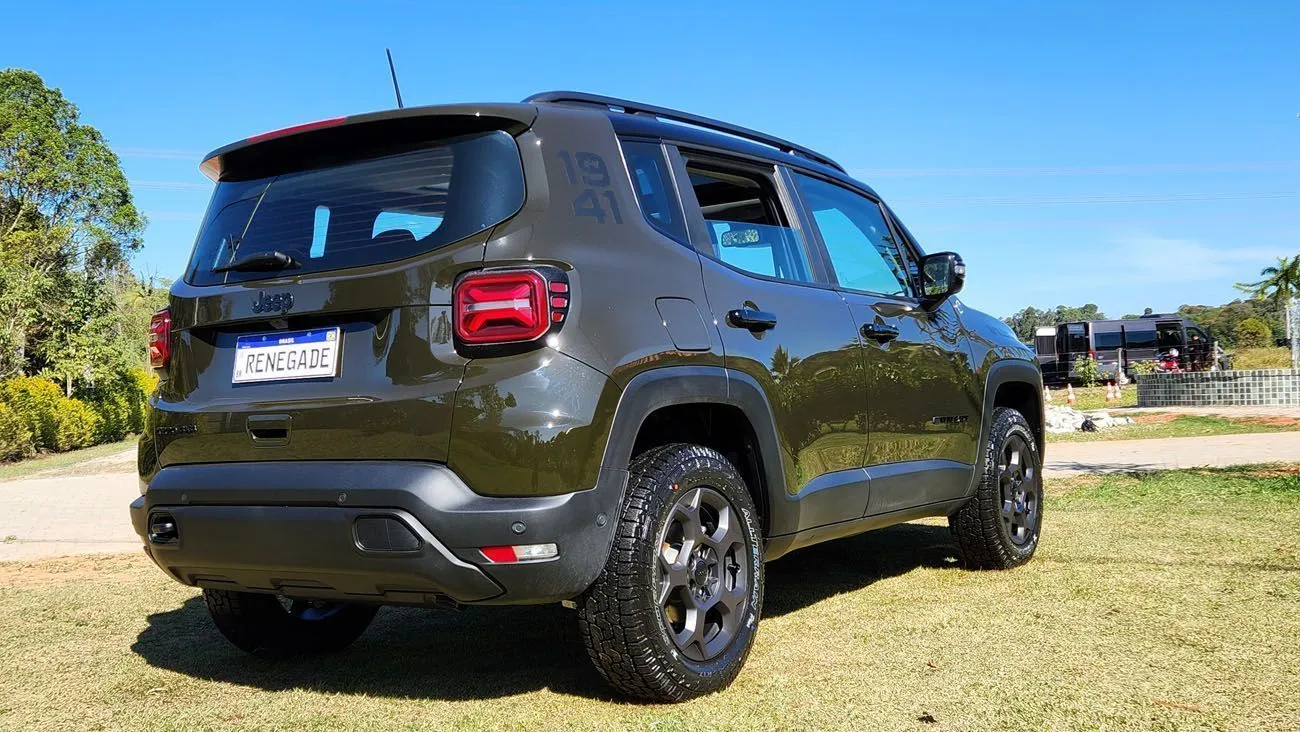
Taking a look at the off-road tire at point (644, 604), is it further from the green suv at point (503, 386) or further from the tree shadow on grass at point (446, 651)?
the tree shadow on grass at point (446, 651)

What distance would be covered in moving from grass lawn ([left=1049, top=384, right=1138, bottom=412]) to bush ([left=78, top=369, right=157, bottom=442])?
21.1m

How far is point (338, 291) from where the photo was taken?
130 inches

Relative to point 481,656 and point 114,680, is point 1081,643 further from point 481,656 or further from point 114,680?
point 114,680

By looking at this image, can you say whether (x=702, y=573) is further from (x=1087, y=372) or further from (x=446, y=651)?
(x=1087, y=372)

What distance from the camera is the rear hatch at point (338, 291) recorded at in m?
3.16

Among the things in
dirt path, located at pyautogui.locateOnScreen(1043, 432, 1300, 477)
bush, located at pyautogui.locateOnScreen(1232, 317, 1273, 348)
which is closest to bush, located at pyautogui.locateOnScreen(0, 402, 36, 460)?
dirt path, located at pyautogui.locateOnScreen(1043, 432, 1300, 477)

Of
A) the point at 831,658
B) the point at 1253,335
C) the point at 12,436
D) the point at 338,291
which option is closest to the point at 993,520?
the point at 831,658

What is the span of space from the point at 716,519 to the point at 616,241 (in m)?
1.00

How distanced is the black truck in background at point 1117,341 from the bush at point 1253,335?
7.47 metres

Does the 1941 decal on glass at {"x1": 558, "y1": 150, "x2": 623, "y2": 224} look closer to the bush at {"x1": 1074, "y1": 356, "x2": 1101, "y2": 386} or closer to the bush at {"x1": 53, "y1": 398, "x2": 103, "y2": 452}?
the bush at {"x1": 53, "y1": 398, "x2": 103, "y2": 452}

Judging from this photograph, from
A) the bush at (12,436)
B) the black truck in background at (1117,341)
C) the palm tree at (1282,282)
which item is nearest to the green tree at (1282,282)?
the palm tree at (1282,282)

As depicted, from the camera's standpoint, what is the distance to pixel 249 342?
11.4ft

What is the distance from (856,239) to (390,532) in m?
2.75

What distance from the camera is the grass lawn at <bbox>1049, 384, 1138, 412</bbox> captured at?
2483 cm
